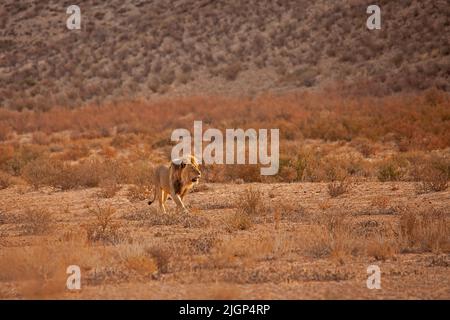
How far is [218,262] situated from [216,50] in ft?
117

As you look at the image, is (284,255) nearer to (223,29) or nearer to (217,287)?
(217,287)

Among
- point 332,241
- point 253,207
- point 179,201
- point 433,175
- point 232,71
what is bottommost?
point 332,241

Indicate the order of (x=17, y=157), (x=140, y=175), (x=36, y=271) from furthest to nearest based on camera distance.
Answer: (x=17, y=157), (x=140, y=175), (x=36, y=271)

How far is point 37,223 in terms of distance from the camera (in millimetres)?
11094

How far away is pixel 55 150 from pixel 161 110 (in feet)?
25.4

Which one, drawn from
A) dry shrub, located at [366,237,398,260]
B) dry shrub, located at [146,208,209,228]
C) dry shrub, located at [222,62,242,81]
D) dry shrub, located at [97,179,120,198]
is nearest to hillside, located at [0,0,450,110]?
dry shrub, located at [222,62,242,81]

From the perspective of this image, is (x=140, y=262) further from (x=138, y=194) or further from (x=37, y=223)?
(x=138, y=194)

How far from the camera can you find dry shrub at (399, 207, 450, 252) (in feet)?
28.9

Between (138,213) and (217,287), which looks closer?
(217,287)

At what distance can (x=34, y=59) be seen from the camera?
46.3 meters

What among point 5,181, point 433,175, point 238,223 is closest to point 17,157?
point 5,181

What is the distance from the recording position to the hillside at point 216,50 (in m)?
35.7

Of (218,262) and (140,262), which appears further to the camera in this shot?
(218,262)

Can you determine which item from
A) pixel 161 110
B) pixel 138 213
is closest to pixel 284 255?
pixel 138 213
